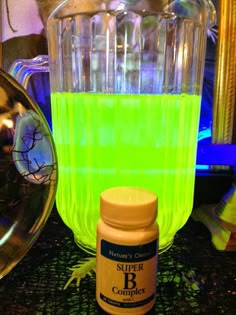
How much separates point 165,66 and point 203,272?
0.30 metres

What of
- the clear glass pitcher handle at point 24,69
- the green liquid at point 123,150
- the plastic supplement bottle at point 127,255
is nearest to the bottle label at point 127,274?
the plastic supplement bottle at point 127,255

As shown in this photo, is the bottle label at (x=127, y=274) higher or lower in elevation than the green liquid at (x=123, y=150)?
lower

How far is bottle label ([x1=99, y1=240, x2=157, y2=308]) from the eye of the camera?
41cm

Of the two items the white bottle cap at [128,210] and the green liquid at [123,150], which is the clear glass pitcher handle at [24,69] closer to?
the green liquid at [123,150]

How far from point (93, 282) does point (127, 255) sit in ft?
0.35

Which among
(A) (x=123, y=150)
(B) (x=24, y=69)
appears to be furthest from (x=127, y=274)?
(B) (x=24, y=69)

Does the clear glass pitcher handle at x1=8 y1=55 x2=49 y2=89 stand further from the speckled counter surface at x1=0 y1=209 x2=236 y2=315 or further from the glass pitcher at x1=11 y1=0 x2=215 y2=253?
the speckled counter surface at x1=0 y1=209 x2=236 y2=315

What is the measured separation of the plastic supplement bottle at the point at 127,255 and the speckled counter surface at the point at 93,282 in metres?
0.03

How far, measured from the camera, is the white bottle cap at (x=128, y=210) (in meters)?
0.40

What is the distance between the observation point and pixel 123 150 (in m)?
0.51

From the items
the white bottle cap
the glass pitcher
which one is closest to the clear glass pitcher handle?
the glass pitcher

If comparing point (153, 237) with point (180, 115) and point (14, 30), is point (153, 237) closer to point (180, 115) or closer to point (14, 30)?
point (180, 115)

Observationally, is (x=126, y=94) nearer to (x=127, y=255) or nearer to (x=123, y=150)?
(x=123, y=150)

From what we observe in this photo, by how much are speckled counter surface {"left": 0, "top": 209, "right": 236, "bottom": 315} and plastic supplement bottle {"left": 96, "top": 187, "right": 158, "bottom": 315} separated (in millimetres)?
29
